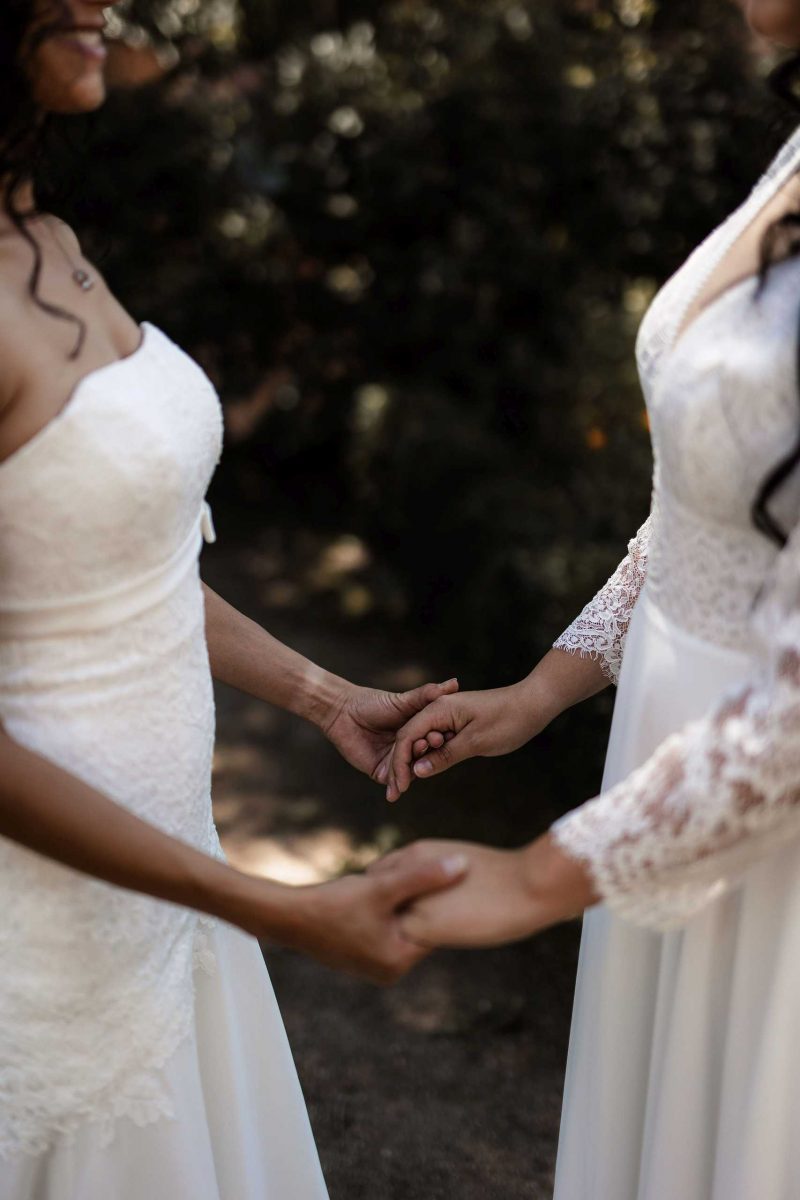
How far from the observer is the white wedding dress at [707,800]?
1421 mm

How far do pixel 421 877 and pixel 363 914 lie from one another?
0.29ft

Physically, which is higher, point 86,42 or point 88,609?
point 86,42

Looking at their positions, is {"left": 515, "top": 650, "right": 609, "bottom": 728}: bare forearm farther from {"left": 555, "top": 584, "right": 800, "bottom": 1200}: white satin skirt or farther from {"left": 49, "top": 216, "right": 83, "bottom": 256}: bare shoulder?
{"left": 49, "top": 216, "right": 83, "bottom": 256}: bare shoulder

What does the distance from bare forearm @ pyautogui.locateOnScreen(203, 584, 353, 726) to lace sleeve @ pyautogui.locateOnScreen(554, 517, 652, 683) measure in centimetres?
44

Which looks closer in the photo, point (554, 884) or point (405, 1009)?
point (554, 884)

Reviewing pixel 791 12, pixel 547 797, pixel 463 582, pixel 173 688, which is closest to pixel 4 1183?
pixel 173 688

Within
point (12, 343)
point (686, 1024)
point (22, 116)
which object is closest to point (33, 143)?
point (22, 116)

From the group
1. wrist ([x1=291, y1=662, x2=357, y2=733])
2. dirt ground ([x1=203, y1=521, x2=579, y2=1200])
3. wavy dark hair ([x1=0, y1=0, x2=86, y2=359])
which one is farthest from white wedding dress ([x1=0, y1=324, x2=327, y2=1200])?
dirt ground ([x1=203, y1=521, x2=579, y2=1200])

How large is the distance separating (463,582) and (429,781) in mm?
835

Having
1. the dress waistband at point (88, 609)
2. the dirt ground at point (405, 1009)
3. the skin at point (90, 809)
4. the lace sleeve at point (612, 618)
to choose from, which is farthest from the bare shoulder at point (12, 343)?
the dirt ground at point (405, 1009)

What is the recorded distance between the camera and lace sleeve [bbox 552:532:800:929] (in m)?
1.39

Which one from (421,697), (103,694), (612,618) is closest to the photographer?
(103,694)

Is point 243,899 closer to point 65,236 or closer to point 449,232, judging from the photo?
point 65,236

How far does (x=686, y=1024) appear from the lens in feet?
5.47
